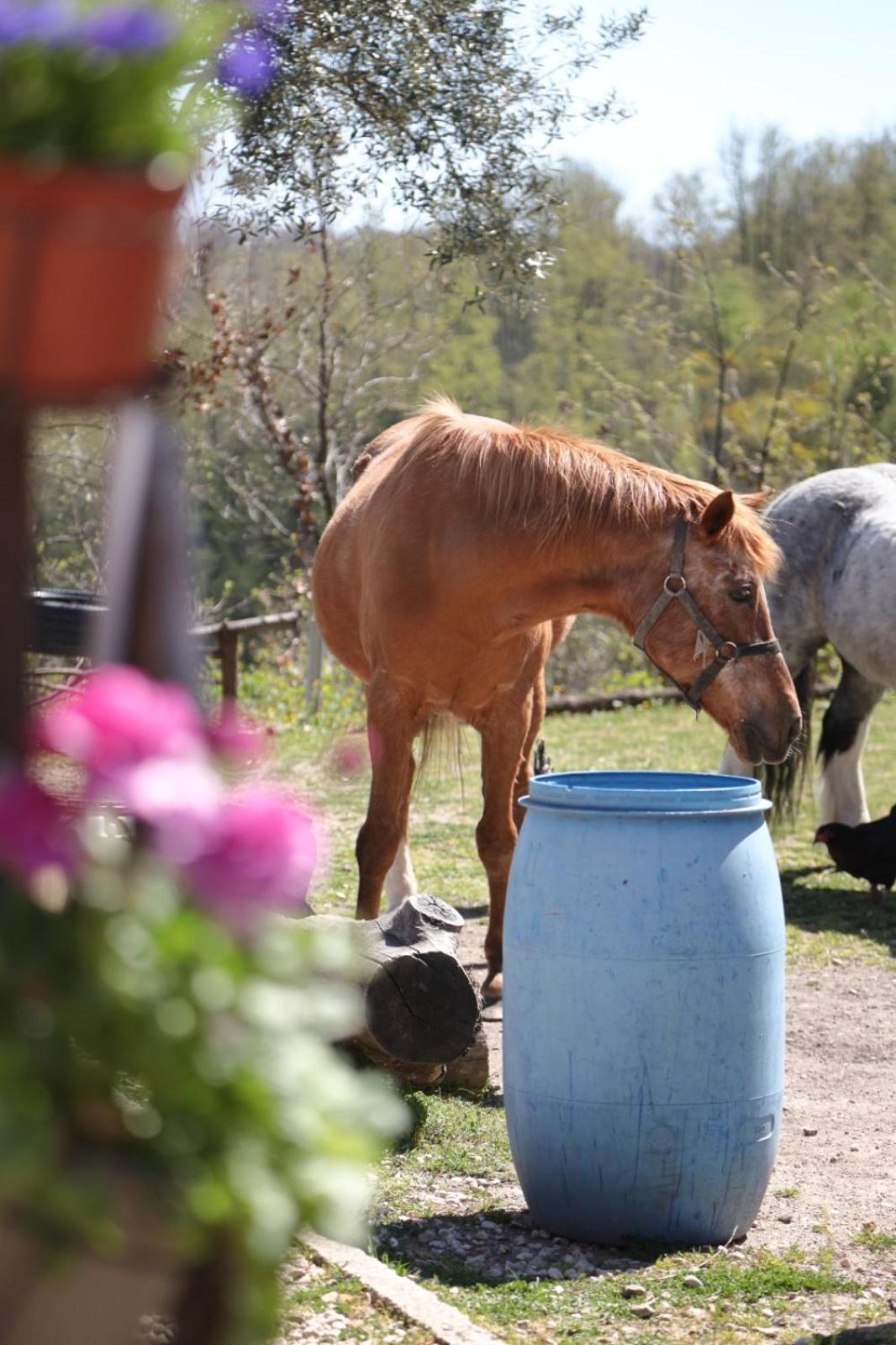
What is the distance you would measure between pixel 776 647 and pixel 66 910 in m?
3.79

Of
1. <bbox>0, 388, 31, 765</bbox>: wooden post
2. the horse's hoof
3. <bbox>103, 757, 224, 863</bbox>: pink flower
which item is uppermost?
<bbox>0, 388, 31, 765</bbox>: wooden post

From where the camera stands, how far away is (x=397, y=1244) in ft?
10.8

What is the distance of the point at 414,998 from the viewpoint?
12.8ft

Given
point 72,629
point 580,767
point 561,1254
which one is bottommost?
point 561,1254

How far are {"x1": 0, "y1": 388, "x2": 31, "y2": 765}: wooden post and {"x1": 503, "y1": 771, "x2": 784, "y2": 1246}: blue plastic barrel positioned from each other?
7.15 feet

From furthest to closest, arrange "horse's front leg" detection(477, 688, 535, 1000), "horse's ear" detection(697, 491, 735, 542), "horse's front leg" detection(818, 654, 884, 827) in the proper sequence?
"horse's front leg" detection(818, 654, 884, 827) → "horse's front leg" detection(477, 688, 535, 1000) → "horse's ear" detection(697, 491, 735, 542)

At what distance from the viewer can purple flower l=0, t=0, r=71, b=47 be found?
1.04 metres

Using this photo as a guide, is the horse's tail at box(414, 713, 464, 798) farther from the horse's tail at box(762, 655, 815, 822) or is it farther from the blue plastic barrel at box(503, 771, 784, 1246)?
the horse's tail at box(762, 655, 815, 822)

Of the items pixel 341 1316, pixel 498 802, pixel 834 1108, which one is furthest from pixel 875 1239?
pixel 498 802

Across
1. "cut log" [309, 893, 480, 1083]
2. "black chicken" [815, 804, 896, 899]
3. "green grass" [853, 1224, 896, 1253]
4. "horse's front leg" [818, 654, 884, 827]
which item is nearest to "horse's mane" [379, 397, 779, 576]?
"cut log" [309, 893, 480, 1083]

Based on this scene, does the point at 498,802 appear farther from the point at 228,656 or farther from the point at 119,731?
the point at 228,656

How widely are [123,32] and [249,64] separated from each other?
318 centimetres

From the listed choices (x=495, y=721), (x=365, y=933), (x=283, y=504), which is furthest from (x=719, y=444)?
(x=365, y=933)

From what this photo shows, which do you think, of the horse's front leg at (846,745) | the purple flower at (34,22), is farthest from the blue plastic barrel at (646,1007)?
the horse's front leg at (846,745)
